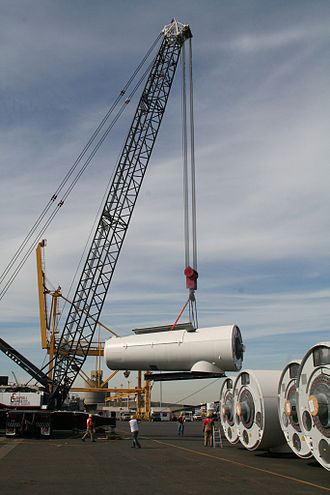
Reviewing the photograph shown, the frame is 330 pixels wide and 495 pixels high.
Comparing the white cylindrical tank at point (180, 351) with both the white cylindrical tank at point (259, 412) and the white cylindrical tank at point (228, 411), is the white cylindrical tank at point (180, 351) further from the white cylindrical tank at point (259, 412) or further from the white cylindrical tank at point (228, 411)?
the white cylindrical tank at point (259, 412)

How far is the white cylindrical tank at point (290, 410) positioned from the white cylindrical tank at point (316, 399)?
1.41 metres

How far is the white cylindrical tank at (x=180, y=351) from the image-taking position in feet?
86.9

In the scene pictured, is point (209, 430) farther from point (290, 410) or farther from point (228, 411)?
point (290, 410)

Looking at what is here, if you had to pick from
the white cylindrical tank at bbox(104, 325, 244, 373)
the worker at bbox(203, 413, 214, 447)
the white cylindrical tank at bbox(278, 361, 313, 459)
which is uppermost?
the white cylindrical tank at bbox(104, 325, 244, 373)

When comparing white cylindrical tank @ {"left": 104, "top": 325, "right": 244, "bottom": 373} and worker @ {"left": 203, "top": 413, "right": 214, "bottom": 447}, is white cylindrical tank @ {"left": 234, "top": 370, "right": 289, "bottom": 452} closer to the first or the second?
worker @ {"left": 203, "top": 413, "right": 214, "bottom": 447}

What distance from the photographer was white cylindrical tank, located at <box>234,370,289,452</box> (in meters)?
17.6

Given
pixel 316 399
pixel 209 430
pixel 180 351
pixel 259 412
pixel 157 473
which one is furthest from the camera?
pixel 180 351

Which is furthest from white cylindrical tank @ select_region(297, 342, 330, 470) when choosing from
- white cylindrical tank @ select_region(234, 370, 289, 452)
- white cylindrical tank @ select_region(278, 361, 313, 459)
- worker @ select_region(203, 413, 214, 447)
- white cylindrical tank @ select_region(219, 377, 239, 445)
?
worker @ select_region(203, 413, 214, 447)

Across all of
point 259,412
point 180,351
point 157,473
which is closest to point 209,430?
point 259,412

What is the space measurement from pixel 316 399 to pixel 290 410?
2.78m

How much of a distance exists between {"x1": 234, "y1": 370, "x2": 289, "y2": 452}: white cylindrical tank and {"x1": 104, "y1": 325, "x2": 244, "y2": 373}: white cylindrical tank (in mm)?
6372

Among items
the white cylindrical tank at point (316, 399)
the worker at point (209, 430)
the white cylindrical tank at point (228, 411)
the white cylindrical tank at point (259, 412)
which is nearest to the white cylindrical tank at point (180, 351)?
the worker at point (209, 430)

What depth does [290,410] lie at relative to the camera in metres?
15.8

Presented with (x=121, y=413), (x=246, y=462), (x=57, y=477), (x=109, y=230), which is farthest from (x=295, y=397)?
(x=121, y=413)
